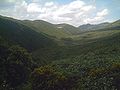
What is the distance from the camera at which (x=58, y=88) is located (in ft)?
133

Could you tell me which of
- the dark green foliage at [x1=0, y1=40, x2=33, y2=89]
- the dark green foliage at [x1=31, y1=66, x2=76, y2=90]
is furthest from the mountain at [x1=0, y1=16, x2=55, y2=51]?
the dark green foliage at [x1=31, y1=66, x2=76, y2=90]

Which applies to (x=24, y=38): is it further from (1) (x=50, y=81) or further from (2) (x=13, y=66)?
(1) (x=50, y=81)

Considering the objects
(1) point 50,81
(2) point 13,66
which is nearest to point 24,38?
(2) point 13,66

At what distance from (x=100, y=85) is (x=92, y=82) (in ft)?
8.08

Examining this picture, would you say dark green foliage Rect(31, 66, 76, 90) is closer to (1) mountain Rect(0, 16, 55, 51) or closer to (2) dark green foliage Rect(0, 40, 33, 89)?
(2) dark green foliage Rect(0, 40, 33, 89)

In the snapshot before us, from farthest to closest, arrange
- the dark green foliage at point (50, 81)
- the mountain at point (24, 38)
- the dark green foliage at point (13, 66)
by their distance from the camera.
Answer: the mountain at point (24, 38), the dark green foliage at point (13, 66), the dark green foliage at point (50, 81)

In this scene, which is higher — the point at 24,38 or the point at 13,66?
the point at 24,38

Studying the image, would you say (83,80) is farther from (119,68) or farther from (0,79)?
(0,79)

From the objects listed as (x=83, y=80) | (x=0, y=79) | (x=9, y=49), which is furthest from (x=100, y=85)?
(x=9, y=49)

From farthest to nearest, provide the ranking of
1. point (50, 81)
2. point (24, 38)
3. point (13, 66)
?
1. point (24, 38)
2. point (13, 66)
3. point (50, 81)

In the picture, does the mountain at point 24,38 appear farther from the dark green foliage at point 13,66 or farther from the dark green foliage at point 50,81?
the dark green foliage at point 50,81

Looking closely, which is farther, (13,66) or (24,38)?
(24,38)

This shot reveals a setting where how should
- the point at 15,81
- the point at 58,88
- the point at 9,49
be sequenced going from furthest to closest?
the point at 9,49 < the point at 15,81 < the point at 58,88

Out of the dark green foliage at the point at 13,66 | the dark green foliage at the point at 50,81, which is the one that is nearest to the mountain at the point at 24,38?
the dark green foliage at the point at 13,66
